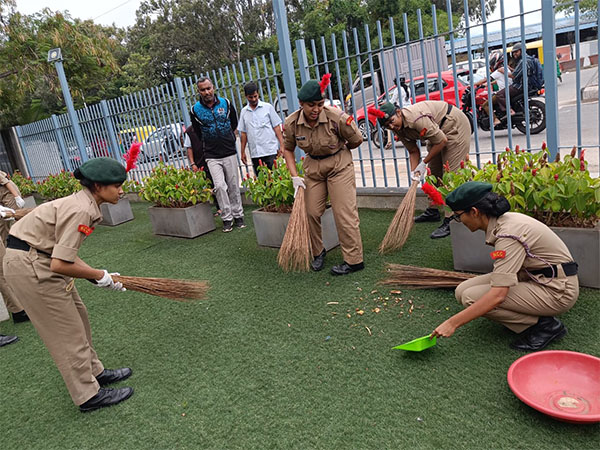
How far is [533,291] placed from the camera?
8.14ft

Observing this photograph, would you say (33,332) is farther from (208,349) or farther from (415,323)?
(415,323)

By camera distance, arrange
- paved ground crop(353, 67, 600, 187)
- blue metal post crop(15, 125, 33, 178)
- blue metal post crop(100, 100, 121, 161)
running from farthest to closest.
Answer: blue metal post crop(15, 125, 33, 178) < blue metal post crop(100, 100, 121, 161) < paved ground crop(353, 67, 600, 187)

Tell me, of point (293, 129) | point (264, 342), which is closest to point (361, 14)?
point (293, 129)

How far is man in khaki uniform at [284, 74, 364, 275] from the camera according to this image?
12.1 feet

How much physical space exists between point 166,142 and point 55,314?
608 centimetres

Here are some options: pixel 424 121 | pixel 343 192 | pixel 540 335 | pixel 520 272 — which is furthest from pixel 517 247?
pixel 424 121

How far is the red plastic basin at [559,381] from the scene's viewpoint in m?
2.05

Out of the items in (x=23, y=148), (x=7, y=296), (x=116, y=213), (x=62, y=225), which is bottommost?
(x=116, y=213)

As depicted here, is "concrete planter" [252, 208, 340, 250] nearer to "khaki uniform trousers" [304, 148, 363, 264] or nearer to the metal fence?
"khaki uniform trousers" [304, 148, 363, 264]

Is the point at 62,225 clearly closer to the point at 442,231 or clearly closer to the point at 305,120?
the point at 305,120

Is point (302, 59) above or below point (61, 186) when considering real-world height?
above

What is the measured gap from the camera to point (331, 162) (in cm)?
383

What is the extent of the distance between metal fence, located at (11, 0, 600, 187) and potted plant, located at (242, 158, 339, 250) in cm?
106

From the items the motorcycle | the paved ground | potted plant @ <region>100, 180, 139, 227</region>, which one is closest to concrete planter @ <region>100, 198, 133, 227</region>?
potted plant @ <region>100, 180, 139, 227</region>
